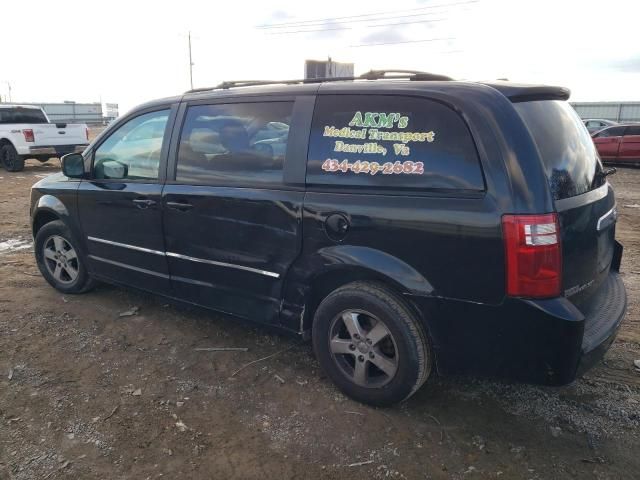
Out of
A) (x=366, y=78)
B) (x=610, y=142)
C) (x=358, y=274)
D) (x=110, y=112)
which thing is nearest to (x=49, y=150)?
(x=366, y=78)

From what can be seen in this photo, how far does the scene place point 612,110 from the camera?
122 feet

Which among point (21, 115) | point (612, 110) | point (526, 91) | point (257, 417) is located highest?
point (612, 110)

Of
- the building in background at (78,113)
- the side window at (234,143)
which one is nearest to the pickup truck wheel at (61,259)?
the side window at (234,143)

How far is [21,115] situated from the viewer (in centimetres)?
1381

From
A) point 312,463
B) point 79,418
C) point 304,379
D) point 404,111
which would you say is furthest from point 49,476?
point 404,111

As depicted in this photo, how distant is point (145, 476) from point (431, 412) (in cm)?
154

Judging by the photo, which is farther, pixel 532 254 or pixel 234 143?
pixel 234 143

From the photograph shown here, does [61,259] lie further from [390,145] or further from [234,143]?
[390,145]

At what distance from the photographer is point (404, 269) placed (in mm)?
2637

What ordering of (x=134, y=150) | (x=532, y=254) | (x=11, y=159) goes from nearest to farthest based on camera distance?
(x=532, y=254) → (x=134, y=150) → (x=11, y=159)

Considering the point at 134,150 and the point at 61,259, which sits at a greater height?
the point at 134,150

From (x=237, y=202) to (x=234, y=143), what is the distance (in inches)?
16.3

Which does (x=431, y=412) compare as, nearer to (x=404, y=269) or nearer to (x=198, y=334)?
(x=404, y=269)

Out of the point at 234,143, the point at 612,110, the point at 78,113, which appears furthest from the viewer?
the point at 78,113
